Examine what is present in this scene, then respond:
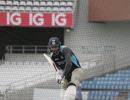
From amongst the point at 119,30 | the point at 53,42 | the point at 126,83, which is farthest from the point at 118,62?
the point at 53,42

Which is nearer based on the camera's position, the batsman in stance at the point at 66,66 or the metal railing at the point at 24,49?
the batsman in stance at the point at 66,66

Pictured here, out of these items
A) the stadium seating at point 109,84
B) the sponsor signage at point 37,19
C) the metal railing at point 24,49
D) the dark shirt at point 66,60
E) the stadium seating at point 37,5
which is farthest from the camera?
the stadium seating at point 37,5

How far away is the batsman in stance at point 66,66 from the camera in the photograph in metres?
7.03

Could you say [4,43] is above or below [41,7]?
below

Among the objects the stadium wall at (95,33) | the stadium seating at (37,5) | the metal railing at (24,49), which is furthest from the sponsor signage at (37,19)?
the metal railing at (24,49)

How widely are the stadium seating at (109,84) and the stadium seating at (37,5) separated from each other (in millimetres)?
5446

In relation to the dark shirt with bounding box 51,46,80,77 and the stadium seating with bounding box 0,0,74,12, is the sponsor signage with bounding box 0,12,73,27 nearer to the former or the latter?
the stadium seating with bounding box 0,0,74,12

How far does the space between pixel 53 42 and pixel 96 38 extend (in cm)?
1110

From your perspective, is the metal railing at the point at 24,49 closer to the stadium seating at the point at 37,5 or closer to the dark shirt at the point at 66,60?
the stadium seating at the point at 37,5

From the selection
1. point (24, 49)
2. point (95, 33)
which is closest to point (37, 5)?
point (24, 49)

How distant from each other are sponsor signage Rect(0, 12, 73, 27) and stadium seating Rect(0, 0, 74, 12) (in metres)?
0.34

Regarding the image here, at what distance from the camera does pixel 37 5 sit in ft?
61.1

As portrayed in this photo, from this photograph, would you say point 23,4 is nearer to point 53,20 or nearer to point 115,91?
point 53,20

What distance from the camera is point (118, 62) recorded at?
14234mm
